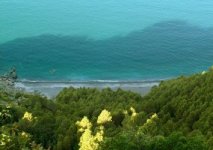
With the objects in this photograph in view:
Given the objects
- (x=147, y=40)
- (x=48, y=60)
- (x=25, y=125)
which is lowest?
(x=25, y=125)

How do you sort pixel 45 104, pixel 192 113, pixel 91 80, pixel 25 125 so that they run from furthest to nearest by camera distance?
1. pixel 91 80
2. pixel 45 104
3. pixel 192 113
4. pixel 25 125

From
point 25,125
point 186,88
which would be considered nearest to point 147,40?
point 186,88

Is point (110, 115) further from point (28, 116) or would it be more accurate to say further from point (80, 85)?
point (80, 85)

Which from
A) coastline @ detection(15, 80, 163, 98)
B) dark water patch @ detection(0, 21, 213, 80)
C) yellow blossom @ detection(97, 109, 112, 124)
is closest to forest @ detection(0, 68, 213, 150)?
yellow blossom @ detection(97, 109, 112, 124)

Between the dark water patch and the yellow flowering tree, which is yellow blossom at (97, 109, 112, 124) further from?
the dark water patch

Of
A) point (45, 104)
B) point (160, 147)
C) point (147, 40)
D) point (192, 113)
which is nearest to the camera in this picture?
point (160, 147)

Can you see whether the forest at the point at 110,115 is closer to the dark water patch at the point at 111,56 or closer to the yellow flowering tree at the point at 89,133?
the yellow flowering tree at the point at 89,133

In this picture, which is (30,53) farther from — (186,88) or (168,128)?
(168,128)

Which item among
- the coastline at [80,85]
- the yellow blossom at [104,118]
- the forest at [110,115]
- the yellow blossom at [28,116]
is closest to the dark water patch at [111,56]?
the coastline at [80,85]
